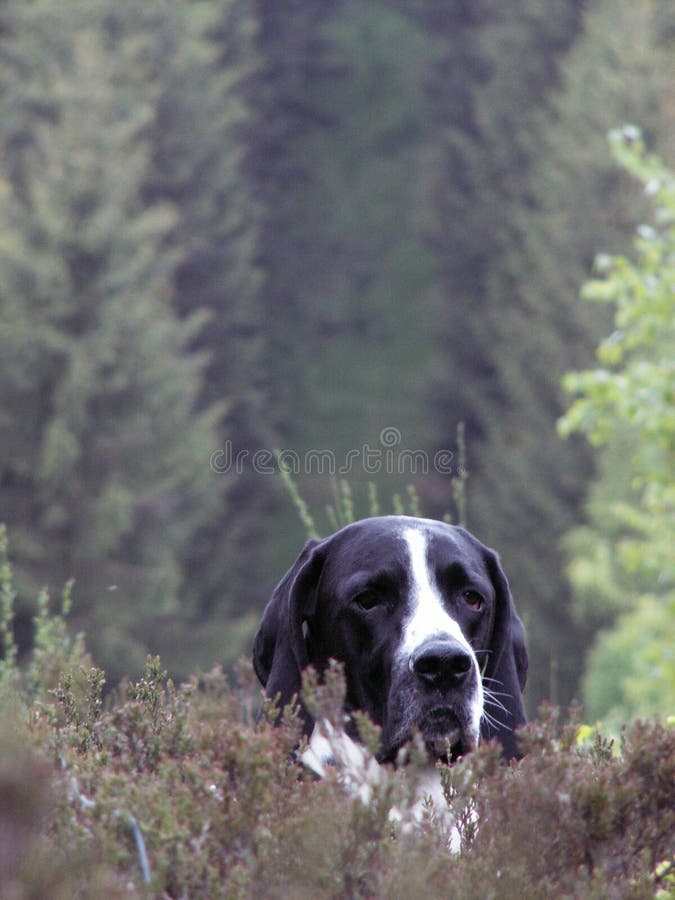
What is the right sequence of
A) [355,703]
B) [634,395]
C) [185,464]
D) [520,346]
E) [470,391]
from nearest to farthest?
[355,703] < [634,395] < [185,464] < [520,346] < [470,391]

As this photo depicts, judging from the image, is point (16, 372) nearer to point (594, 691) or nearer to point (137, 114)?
point (137, 114)

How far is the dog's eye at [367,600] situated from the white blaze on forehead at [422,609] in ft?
0.32

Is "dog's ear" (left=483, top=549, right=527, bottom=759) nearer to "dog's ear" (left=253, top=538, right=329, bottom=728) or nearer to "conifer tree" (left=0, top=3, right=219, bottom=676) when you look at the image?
"dog's ear" (left=253, top=538, right=329, bottom=728)

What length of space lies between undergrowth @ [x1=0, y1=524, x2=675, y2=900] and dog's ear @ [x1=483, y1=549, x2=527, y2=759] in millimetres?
1127

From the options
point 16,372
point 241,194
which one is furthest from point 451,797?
point 241,194

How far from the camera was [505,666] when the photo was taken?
12.8 feet

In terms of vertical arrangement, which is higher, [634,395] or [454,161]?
[634,395]

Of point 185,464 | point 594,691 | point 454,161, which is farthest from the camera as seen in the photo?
point 454,161

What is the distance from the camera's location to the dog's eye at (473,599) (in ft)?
12.4

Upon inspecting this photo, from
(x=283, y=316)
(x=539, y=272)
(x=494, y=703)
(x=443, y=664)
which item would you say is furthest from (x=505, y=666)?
(x=283, y=316)

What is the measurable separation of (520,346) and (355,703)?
30.3 m

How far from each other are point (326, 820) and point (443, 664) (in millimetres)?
1213

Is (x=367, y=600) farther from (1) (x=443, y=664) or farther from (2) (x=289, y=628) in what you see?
(1) (x=443, y=664)

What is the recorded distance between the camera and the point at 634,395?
1112 centimetres
